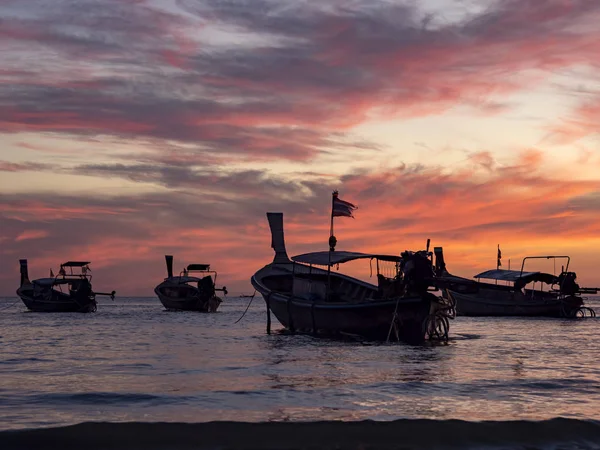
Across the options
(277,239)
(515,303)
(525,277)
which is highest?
(277,239)

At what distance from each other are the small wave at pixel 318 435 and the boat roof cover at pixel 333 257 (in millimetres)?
25144

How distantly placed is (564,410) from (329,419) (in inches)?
219

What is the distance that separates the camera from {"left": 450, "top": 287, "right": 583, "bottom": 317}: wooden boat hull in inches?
2992

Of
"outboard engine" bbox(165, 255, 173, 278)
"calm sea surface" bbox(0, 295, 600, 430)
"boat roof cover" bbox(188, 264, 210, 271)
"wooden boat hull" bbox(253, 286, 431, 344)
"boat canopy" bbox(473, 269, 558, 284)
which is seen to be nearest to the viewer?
"calm sea surface" bbox(0, 295, 600, 430)

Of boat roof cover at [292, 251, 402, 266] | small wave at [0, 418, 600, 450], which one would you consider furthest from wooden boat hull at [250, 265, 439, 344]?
small wave at [0, 418, 600, 450]

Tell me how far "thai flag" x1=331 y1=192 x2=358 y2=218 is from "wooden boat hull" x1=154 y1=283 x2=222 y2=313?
61.1m

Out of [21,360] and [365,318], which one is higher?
[365,318]

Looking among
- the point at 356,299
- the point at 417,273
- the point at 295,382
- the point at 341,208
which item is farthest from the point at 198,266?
the point at 295,382

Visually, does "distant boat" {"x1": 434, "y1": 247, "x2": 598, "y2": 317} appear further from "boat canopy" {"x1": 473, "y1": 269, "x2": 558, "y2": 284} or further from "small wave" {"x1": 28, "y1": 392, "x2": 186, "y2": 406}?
"small wave" {"x1": 28, "y1": 392, "x2": 186, "y2": 406}

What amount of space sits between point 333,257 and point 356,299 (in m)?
5.21

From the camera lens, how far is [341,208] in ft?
129

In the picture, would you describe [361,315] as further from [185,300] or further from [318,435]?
[185,300]

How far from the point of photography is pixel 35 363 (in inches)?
1102

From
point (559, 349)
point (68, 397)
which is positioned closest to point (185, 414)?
point (68, 397)
